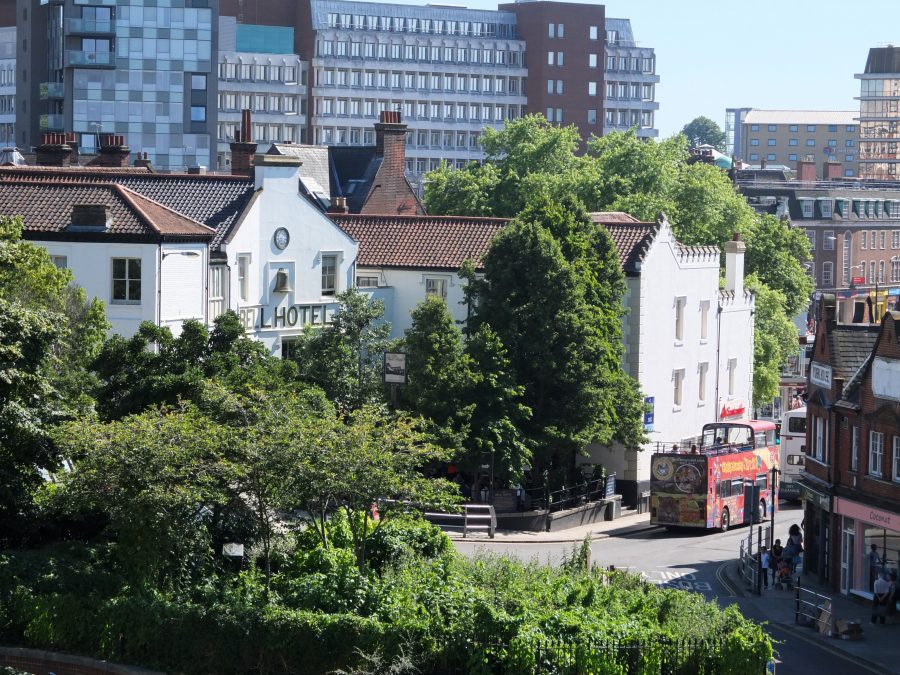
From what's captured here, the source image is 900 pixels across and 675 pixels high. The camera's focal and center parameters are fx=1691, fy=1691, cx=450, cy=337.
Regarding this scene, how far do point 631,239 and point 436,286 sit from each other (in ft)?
25.8

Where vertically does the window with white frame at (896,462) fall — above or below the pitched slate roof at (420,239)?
below

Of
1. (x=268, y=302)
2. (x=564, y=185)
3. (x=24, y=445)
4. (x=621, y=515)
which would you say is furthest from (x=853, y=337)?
(x=564, y=185)

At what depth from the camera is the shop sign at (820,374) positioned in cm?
5244

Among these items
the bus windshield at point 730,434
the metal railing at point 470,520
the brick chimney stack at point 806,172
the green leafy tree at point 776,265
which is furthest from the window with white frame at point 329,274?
the brick chimney stack at point 806,172

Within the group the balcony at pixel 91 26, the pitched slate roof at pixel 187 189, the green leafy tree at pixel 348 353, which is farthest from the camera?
the balcony at pixel 91 26

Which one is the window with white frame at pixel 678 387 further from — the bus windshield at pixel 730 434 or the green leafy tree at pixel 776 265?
the green leafy tree at pixel 776 265

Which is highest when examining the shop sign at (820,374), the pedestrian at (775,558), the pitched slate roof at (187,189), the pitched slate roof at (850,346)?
the pitched slate roof at (187,189)

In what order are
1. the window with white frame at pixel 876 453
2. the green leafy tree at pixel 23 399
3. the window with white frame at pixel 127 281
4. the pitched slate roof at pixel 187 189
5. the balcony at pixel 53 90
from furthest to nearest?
the balcony at pixel 53 90, the pitched slate roof at pixel 187 189, the window with white frame at pixel 127 281, the window with white frame at pixel 876 453, the green leafy tree at pixel 23 399

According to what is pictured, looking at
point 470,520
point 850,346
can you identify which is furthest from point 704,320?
point 470,520

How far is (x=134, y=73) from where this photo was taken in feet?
452

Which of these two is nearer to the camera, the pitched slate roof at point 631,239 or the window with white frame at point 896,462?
the window with white frame at point 896,462

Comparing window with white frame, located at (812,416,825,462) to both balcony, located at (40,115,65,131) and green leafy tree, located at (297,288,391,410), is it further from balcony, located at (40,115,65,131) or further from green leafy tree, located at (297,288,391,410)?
balcony, located at (40,115,65,131)

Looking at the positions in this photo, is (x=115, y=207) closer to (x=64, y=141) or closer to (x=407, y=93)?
(x=64, y=141)

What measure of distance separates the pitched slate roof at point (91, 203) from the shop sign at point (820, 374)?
1985 centimetres
